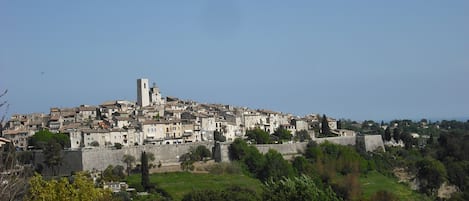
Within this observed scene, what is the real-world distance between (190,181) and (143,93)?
984 inches

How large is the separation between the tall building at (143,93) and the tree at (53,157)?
22.8 metres

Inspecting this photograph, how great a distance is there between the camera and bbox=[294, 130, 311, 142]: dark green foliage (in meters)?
57.0

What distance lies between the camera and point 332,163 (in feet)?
161

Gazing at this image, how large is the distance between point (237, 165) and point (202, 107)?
20544 mm

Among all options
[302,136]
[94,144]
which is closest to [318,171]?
[302,136]

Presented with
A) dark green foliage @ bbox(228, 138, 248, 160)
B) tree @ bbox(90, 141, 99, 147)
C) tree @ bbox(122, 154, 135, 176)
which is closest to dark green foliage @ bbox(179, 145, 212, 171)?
dark green foliage @ bbox(228, 138, 248, 160)

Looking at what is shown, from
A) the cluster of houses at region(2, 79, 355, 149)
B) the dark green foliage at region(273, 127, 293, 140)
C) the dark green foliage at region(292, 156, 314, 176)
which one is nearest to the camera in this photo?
the dark green foliage at region(292, 156, 314, 176)

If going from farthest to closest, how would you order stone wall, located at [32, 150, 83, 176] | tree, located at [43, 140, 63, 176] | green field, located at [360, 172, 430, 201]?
green field, located at [360, 172, 430, 201] → stone wall, located at [32, 150, 83, 176] → tree, located at [43, 140, 63, 176]

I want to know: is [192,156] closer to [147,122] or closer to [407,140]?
[147,122]

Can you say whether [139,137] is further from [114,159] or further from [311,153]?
[311,153]

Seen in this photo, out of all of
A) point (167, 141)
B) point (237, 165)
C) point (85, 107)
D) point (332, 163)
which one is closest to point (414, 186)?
point (332, 163)

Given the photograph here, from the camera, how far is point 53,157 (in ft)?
141

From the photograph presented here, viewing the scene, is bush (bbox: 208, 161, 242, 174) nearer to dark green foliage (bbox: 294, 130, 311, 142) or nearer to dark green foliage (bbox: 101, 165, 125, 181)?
dark green foliage (bbox: 101, 165, 125, 181)

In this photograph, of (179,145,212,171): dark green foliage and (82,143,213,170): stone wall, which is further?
(179,145,212,171): dark green foliage
